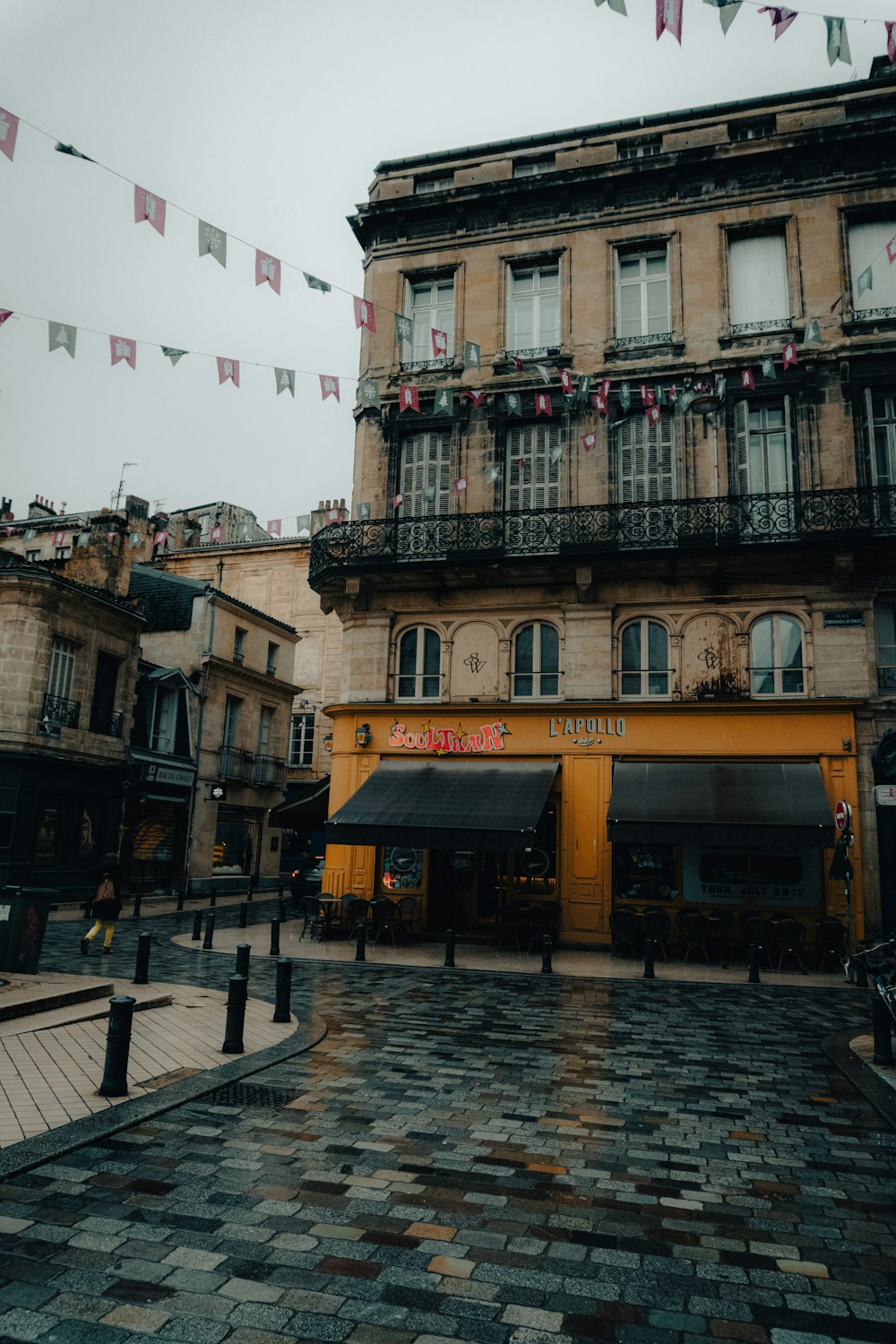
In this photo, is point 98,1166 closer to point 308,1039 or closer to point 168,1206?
point 168,1206

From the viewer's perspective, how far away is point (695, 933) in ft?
49.0

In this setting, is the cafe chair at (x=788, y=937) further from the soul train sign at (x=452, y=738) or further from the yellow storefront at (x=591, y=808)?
Answer: the soul train sign at (x=452, y=738)

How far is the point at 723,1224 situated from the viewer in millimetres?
Result: 4508

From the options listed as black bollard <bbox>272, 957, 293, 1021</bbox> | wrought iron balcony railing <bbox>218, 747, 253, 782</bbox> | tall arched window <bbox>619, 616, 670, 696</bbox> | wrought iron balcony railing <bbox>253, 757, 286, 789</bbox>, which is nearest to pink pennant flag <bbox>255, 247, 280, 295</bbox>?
black bollard <bbox>272, 957, 293, 1021</bbox>

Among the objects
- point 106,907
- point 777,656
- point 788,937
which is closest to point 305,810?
point 106,907

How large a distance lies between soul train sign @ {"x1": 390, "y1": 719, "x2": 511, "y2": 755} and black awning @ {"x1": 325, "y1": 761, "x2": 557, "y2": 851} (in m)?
0.28

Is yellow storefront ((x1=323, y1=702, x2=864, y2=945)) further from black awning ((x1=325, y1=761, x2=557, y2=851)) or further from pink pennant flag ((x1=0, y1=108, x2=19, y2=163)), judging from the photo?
pink pennant flag ((x1=0, y1=108, x2=19, y2=163))

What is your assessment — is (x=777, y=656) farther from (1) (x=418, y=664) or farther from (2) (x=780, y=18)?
(2) (x=780, y=18)

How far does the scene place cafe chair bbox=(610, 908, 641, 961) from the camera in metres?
15.0

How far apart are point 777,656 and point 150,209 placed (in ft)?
40.4

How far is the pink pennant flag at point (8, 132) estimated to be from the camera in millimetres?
8086

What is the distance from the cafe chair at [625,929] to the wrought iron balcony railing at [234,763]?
53.6 feet

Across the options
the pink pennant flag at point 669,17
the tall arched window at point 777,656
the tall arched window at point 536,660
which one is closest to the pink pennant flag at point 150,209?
the pink pennant flag at point 669,17

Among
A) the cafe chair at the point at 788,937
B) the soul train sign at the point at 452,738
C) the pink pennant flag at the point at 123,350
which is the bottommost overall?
the cafe chair at the point at 788,937
